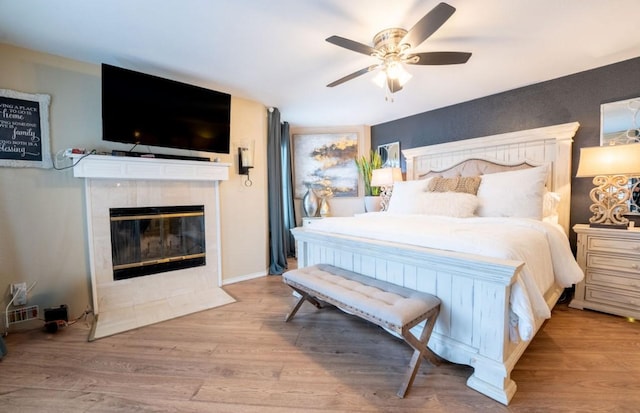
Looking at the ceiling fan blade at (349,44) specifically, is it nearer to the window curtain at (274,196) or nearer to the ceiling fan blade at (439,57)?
the ceiling fan blade at (439,57)

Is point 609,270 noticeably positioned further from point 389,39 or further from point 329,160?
point 329,160

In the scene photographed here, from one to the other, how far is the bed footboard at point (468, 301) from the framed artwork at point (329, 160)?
2.64 meters

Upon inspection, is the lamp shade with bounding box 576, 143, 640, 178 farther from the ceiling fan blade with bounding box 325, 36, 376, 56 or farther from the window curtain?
the window curtain

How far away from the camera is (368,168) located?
4.37 metres

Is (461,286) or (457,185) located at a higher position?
(457,185)

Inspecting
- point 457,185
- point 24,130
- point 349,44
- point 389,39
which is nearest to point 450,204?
point 457,185

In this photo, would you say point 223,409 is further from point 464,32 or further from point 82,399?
point 464,32

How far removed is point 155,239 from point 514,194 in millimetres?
3556

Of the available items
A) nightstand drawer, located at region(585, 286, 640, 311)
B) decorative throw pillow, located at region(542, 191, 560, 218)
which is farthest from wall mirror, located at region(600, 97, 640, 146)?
nightstand drawer, located at region(585, 286, 640, 311)

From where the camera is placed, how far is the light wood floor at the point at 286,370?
137cm

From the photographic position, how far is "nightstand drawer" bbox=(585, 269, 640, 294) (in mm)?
2164

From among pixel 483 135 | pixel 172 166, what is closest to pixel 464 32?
pixel 483 135

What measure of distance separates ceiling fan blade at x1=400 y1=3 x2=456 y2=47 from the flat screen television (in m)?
2.00

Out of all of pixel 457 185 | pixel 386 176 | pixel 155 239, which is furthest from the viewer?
pixel 386 176
